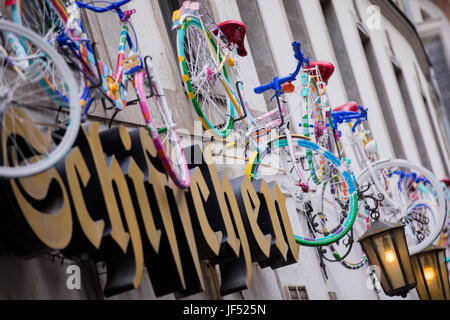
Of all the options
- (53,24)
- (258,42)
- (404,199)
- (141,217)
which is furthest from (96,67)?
(258,42)

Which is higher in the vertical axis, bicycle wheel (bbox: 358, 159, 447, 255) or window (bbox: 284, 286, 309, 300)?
bicycle wheel (bbox: 358, 159, 447, 255)

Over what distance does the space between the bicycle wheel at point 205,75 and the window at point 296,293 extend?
1.80 meters

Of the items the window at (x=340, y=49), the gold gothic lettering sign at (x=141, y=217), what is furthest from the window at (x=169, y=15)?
the window at (x=340, y=49)

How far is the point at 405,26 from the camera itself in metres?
23.0

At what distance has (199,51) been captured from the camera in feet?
26.6

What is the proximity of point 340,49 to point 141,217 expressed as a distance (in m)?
9.83

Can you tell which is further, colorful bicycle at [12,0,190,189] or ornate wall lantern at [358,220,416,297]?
ornate wall lantern at [358,220,416,297]

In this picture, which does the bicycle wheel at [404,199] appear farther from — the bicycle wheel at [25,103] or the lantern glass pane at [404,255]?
the bicycle wheel at [25,103]

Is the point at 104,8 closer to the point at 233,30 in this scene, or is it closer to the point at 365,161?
the point at 233,30

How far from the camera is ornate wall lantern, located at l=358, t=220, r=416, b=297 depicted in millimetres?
8102

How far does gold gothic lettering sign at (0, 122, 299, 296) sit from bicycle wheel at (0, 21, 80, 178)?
99 millimetres

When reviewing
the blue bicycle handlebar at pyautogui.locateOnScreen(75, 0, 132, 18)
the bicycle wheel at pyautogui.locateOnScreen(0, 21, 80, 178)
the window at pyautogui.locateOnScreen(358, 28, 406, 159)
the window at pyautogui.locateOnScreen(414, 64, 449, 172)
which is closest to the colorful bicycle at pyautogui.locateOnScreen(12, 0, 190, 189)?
the blue bicycle handlebar at pyautogui.locateOnScreen(75, 0, 132, 18)

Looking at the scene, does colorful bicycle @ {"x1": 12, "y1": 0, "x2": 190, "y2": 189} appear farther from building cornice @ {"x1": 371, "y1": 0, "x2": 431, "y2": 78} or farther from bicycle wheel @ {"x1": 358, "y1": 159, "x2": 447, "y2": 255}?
building cornice @ {"x1": 371, "y1": 0, "x2": 431, "y2": 78}
